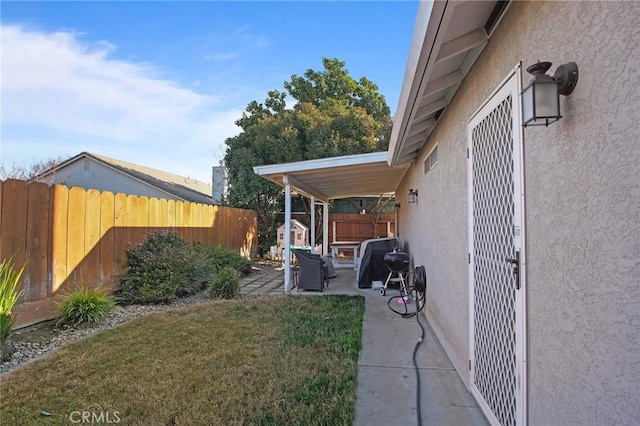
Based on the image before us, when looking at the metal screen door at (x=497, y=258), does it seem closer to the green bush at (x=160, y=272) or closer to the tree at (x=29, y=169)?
the green bush at (x=160, y=272)

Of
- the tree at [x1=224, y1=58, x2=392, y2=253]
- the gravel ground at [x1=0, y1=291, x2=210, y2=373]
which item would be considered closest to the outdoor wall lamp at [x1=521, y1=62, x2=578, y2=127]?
the gravel ground at [x1=0, y1=291, x2=210, y2=373]

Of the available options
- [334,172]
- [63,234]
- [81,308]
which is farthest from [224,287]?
[334,172]

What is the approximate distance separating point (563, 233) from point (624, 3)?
0.89 meters

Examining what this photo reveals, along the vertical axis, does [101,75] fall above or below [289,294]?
above

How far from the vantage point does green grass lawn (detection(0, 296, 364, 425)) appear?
2828mm

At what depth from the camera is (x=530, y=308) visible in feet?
6.52

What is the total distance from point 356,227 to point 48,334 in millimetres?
13396

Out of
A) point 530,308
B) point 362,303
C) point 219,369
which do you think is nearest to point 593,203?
point 530,308

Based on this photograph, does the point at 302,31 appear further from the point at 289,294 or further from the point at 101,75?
the point at 289,294

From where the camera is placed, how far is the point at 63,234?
5.81m

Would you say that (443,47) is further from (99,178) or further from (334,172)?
(99,178)

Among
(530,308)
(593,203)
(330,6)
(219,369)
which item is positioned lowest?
(219,369)
